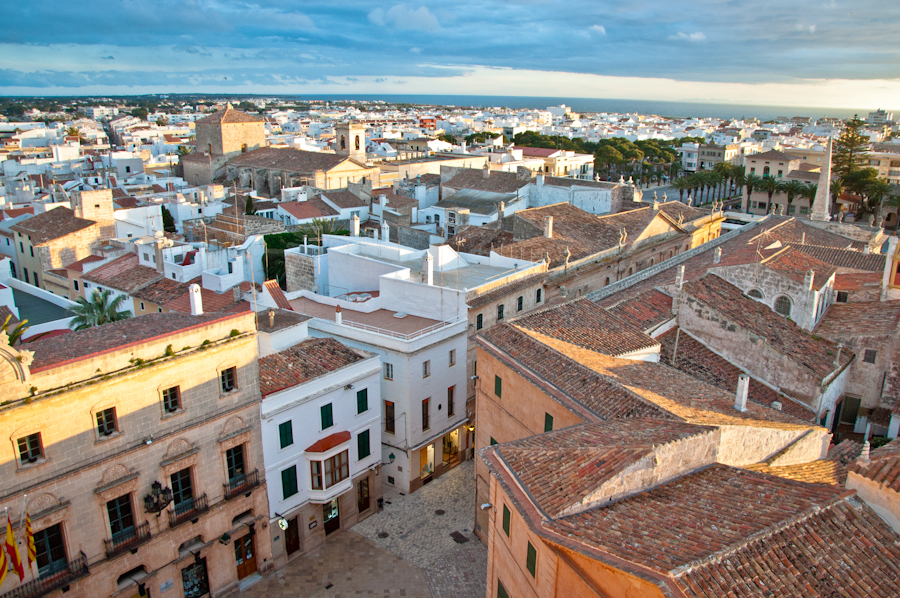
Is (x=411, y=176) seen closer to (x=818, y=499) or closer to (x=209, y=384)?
(x=209, y=384)

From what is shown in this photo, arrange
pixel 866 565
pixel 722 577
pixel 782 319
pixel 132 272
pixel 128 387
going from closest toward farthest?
pixel 722 577
pixel 866 565
pixel 128 387
pixel 782 319
pixel 132 272

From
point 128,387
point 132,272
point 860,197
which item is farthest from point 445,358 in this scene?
point 860,197

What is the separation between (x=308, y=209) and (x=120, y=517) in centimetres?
3906

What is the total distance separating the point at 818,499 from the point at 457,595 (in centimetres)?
1188

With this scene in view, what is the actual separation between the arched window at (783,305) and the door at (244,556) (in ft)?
69.5

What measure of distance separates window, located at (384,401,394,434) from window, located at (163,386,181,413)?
28.6 feet

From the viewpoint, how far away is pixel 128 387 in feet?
55.6

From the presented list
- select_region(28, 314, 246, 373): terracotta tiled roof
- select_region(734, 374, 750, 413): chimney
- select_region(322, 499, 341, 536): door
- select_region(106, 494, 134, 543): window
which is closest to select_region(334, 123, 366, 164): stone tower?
select_region(322, 499, 341, 536): door

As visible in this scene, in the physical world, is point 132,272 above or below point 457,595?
above

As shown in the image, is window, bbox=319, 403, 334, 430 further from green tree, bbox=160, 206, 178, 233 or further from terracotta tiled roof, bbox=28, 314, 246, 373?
green tree, bbox=160, 206, 178, 233

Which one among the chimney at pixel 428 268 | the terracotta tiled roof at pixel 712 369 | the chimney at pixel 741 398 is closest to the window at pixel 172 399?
the chimney at pixel 428 268

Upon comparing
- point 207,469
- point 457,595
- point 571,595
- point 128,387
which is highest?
point 128,387

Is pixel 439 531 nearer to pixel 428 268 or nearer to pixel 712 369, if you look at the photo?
pixel 428 268

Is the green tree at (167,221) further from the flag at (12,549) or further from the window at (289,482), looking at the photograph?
the flag at (12,549)
